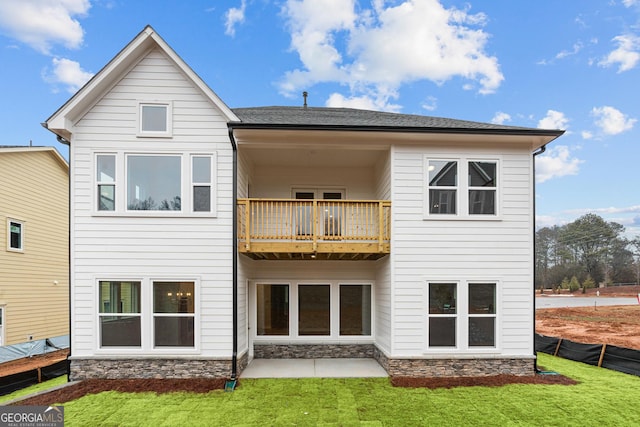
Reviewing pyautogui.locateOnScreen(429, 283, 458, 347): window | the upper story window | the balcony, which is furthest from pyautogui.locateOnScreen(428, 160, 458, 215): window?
pyautogui.locateOnScreen(429, 283, 458, 347): window

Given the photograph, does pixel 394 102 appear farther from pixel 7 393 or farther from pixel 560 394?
pixel 7 393

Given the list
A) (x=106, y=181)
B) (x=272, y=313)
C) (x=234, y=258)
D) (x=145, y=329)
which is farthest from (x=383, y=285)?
(x=106, y=181)

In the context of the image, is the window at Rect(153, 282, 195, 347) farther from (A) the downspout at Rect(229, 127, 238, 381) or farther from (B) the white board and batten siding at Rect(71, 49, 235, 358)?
(A) the downspout at Rect(229, 127, 238, 381)

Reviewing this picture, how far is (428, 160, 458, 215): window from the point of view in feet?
26.5

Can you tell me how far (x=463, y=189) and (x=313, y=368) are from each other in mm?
5831

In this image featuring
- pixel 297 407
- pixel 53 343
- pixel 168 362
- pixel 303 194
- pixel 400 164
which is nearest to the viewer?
pixel 297 407

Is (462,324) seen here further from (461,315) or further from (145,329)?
(145,329)

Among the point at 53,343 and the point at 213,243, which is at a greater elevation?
the point at 213,243

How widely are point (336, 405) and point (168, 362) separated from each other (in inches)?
157

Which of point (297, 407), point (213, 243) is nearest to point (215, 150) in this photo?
point (213, 243)

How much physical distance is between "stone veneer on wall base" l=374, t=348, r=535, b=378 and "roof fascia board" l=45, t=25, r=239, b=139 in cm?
695

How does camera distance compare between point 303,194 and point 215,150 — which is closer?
point 215,150

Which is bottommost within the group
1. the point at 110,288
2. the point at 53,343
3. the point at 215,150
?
the point at 53,343

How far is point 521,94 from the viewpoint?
30344mm
